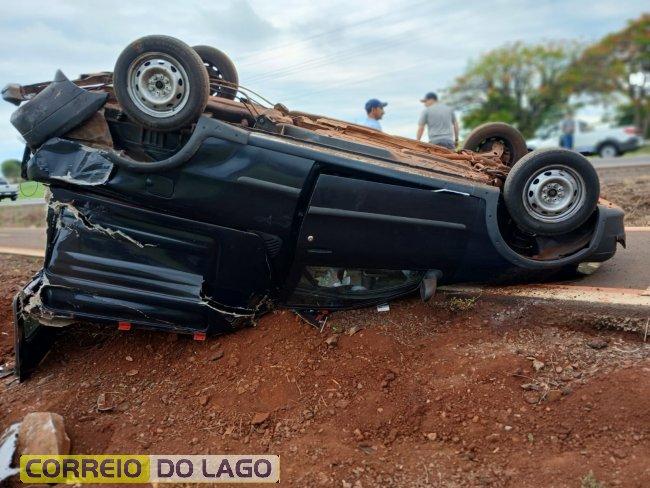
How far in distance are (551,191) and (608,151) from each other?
18.6 meters

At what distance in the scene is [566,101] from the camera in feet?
120

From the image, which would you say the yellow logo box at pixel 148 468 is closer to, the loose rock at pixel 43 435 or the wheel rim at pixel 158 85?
the loose rock at pixel 43 435

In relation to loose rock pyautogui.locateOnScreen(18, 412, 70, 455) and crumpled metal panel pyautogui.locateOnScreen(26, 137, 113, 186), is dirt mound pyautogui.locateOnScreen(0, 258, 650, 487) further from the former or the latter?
crumpled metal panel pyautogui.locateOnScreen(26, 137, 113, 186)

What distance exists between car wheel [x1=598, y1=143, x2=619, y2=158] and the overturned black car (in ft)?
59.6

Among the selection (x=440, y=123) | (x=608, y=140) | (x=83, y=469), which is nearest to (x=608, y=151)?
(x=608, y=140)

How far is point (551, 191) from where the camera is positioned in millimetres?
3463

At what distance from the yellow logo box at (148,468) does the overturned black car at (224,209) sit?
2.72ft

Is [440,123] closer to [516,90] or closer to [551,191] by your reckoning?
[551,191]

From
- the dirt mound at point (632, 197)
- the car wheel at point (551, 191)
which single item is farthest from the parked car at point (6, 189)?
the dirt mound at point (632, 197)

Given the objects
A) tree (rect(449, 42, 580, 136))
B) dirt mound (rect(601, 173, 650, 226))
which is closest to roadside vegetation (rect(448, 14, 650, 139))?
tree (rect(449, 42, 580, 136))

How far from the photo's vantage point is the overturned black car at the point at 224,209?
3195 millimetres

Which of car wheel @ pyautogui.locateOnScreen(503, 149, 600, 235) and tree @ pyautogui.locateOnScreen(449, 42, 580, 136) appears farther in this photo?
tree @ pyautogui.locateOnScreen(449, 42, 580, 136)

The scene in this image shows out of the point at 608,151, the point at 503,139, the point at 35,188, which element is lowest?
the point at 608,151

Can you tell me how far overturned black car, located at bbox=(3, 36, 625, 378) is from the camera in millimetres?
3195
